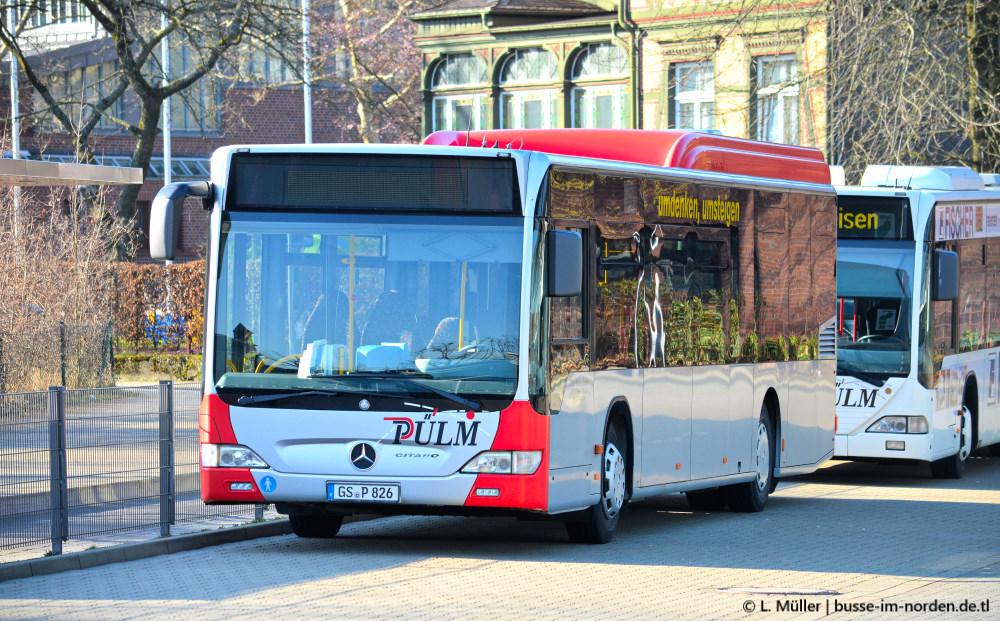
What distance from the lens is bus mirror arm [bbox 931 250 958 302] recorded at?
17328 millimetres

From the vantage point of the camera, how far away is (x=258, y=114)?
60375mm

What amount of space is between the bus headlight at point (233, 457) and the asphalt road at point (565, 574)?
66 cm

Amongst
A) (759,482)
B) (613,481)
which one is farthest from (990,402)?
(613,481)

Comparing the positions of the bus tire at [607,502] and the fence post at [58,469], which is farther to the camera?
the bus tire at [607,502]

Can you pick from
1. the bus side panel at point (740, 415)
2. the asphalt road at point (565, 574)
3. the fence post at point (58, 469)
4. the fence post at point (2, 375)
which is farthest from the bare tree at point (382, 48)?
the fence post at point (58, 469)

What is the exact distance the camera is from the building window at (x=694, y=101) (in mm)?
36156

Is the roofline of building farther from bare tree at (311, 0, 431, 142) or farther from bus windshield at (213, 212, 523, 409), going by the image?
bare tree at (311, 0, 431, 142)

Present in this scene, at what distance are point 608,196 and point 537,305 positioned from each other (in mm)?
1520

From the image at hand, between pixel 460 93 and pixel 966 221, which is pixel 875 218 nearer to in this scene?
pixel 966 221

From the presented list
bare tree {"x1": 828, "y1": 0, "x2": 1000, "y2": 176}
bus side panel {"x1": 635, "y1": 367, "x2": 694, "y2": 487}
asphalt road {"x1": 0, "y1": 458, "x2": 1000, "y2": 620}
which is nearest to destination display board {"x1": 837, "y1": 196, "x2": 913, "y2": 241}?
asphalt road {"x1": 0, "y1": 458, "x2": 1000, "y2": 620}

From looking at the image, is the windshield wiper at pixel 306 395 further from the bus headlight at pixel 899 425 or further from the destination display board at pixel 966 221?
the destination display board at pixel 966 221

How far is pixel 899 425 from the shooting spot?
1719 cm

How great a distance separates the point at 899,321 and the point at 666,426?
5.52m

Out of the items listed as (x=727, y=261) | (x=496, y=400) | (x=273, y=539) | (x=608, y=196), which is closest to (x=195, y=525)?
(x=273, y=539)
